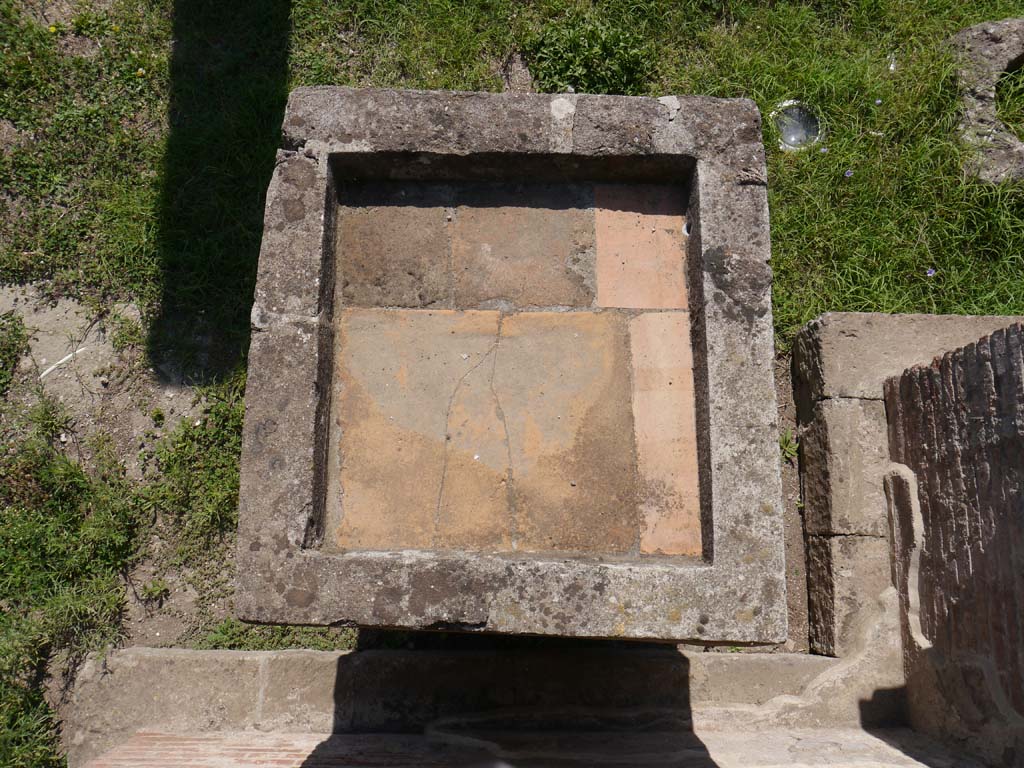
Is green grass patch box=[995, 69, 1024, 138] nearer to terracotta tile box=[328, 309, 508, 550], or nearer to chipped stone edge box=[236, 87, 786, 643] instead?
chipped stone edge box=[236, 87, 786, 643]

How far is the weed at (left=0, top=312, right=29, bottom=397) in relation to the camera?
3600mm

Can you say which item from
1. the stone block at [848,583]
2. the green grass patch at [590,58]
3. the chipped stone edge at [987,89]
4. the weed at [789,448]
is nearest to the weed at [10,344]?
the green grass patch at [590,58]

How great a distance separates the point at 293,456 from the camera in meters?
2.01

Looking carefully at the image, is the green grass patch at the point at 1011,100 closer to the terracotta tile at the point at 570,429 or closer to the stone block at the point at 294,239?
the terracotta tile at the point at 570,429

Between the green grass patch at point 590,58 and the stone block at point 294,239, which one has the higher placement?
the green grass patch at point 590,58

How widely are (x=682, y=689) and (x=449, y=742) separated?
100cm

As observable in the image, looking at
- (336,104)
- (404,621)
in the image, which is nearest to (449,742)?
(404,621)

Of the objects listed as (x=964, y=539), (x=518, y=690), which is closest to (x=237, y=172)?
(x=518, y=690)

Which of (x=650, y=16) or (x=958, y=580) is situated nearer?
(x=958, y=580)

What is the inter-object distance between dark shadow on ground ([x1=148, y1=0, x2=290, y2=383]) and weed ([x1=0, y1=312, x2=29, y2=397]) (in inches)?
→ 26.0

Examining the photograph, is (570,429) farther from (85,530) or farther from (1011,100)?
(1011,100)

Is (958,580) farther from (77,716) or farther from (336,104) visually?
(77,716)

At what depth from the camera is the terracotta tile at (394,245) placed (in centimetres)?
230

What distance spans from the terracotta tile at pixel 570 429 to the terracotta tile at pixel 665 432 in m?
0.04
